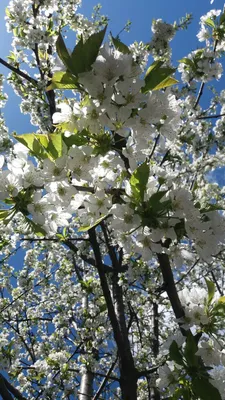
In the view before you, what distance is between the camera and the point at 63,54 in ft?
4.06

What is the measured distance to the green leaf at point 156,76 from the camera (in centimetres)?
131

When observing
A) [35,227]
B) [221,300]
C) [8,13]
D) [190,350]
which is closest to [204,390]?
[190,350]

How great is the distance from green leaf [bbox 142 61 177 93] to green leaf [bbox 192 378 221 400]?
3.84 feet

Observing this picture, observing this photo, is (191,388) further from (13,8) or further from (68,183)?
(13,8)

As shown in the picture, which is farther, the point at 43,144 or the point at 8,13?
the point at 8,13

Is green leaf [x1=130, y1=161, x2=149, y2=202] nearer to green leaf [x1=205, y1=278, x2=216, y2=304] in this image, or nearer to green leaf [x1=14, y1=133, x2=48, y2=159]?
green leaf [x1=14, y1=133, x2=48, y2=159]

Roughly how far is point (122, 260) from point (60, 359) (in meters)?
1.77

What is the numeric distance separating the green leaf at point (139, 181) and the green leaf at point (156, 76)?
296 millimetres

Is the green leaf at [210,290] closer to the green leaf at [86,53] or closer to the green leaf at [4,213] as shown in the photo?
the green leaf at [4,213]

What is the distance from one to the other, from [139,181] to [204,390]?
Answer: 86 centimetres

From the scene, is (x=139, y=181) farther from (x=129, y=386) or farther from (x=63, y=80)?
(x=129, y=386)

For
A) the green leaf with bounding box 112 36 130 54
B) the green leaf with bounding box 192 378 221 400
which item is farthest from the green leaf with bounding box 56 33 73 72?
the green leaf with bounding box 192 378 221 400

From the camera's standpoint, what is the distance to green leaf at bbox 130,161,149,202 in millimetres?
1281

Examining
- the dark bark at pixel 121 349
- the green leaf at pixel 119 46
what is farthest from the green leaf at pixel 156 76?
the dark bark at pixel 121 349
